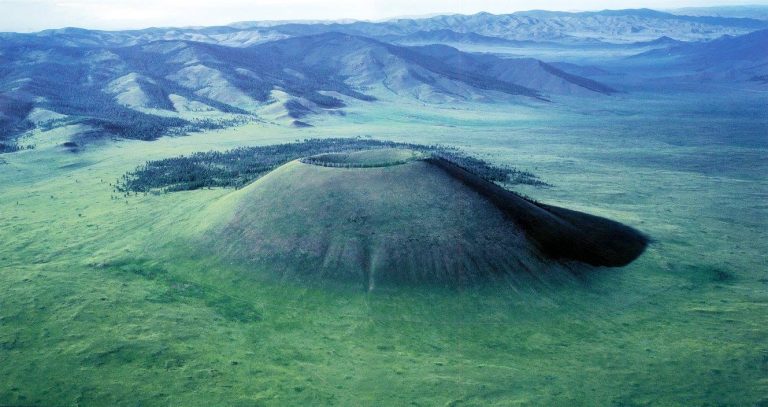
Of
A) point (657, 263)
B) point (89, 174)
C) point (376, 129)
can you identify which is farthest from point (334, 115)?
point (657, 263)

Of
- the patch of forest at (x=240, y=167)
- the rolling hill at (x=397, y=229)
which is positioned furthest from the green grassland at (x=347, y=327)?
the patch of forest at (x=240, y=167)

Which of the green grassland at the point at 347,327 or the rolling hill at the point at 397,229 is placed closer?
the green grassland at the point at 347,327

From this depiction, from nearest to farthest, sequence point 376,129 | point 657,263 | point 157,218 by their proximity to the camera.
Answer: point 657,263, point 157,218, point 376,129

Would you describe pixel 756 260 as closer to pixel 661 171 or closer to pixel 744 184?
pixel 744 184

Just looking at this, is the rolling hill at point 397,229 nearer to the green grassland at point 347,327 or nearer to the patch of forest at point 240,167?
the green grassland at point 347,327

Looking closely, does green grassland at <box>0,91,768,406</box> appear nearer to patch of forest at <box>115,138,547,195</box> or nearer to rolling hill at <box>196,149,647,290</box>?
rolling hill at <box>196,149,647,290</box>

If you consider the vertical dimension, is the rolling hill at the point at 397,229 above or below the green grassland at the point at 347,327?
above

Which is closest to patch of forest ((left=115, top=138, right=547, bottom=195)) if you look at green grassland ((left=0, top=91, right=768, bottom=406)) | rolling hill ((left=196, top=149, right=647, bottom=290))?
green grassland ((left=0, top=91, right=768, bottom=406))

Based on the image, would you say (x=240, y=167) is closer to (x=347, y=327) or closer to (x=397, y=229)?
(x=397, y=229)
